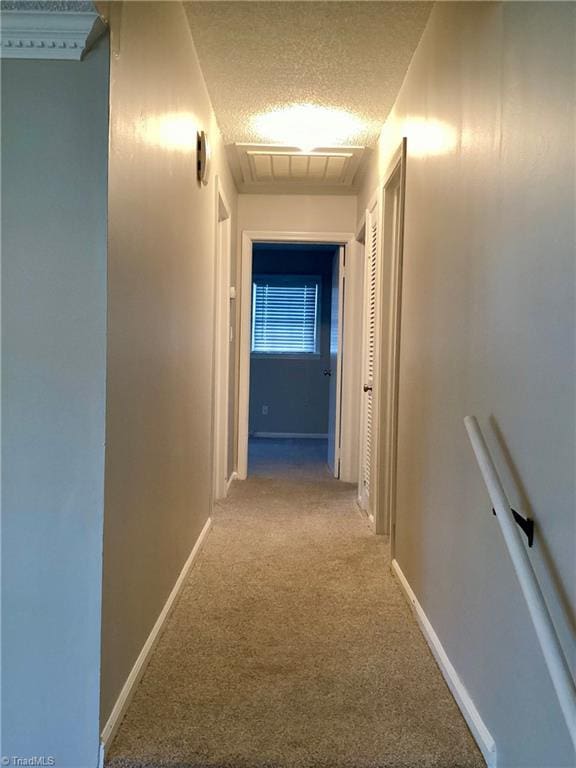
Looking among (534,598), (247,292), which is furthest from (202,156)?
(534,598)

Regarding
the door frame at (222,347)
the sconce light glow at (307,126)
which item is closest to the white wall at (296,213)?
the door frame at (222,347)

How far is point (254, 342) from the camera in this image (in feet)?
24.5

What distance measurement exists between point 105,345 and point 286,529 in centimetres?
219

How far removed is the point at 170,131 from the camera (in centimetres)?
206

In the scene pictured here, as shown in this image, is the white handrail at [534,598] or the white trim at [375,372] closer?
the white handrail at [534,598]

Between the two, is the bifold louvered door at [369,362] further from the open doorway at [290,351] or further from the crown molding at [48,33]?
the open doorway at [290,351]

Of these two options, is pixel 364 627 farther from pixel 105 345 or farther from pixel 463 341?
pixel 105 345

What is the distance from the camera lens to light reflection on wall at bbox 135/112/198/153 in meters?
1.71

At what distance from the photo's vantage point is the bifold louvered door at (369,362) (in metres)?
3.50

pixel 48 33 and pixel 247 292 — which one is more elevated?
pixel 48 33

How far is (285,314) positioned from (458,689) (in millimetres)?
6086

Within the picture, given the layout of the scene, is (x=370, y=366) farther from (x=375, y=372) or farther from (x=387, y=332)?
(x=387, y=332)

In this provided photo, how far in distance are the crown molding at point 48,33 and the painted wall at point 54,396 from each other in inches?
0.9

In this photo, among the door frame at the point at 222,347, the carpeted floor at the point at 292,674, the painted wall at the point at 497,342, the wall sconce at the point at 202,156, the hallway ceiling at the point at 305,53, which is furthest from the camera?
the door frame at the point at 222,347
